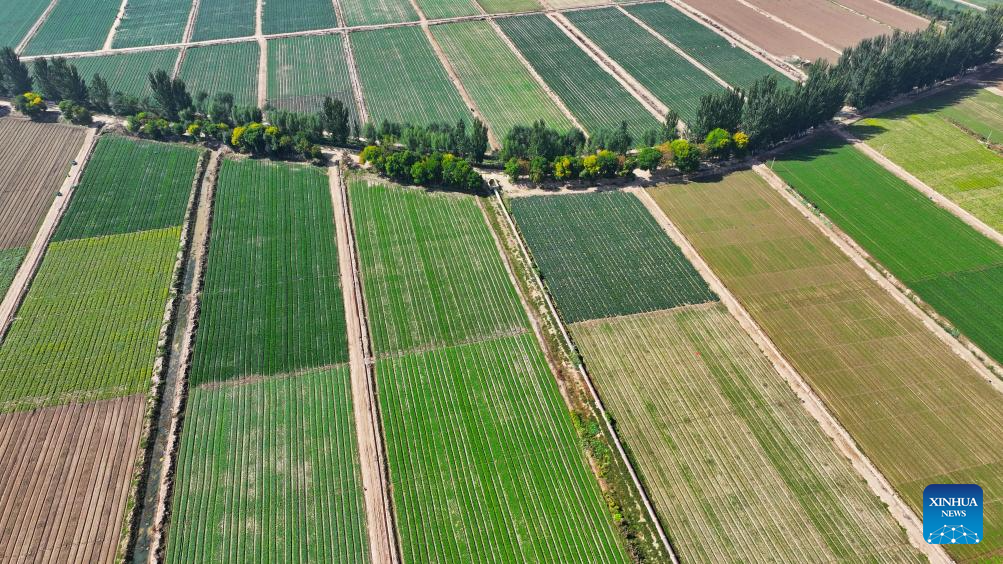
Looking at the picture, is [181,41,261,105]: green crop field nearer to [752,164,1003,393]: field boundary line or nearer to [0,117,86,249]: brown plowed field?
[0,117,86,249]: brown plowed field

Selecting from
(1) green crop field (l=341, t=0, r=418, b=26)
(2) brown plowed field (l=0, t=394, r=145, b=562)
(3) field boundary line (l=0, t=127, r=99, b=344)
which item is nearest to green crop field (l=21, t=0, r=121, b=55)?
(3) field boundary line (l=0, t=127, r=99, b=344)

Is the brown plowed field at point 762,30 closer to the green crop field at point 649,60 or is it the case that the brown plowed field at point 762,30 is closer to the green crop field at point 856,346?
the green crop field at point 649,60

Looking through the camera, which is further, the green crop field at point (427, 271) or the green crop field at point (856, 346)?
the green crop field at point (427, 271)

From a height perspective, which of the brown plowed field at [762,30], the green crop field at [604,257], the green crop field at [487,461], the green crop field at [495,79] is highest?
the brown plowed field at [762,30]

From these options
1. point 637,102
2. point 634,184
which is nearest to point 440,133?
point 634,184

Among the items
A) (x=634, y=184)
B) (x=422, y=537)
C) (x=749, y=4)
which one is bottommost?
(x=422, y=537)

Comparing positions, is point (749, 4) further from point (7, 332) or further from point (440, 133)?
point (7, 332)

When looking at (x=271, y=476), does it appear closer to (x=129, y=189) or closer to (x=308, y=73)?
(x=129, y=189)

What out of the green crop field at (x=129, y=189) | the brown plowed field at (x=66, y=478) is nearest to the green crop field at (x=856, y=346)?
the brown plowed field at (x=66, y=478)
